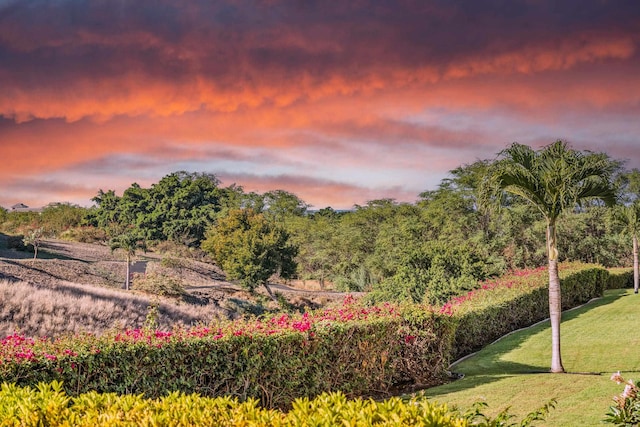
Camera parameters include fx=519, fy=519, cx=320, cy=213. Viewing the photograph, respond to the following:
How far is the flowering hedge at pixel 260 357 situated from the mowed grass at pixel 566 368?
3.16ft

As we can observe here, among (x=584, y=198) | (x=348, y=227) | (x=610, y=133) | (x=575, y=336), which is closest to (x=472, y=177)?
(x=610, y=133)

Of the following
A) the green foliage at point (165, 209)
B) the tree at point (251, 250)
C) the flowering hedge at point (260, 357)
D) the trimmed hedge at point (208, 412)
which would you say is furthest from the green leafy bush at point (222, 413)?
the green foliage at point (165, 209)

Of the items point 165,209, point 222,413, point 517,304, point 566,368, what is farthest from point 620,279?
point 165,209

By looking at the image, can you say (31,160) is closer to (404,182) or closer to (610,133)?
(404,182)

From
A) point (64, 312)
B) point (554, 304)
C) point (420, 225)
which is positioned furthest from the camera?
point (420, 225)

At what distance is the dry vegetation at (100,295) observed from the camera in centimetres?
1507

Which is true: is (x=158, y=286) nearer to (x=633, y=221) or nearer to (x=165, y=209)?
(x=633, y=221)

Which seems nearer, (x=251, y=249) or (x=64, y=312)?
(x=64, y=312)

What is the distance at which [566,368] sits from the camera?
10.2 metres

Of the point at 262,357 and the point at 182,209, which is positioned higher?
the point at 182,209

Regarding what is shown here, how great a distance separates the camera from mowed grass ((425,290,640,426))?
Result: 6.86 m

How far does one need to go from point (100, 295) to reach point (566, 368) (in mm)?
15905

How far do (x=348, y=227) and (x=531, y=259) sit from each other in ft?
54.9

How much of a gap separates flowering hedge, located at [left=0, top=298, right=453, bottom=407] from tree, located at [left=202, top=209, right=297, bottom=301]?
20974 mm
